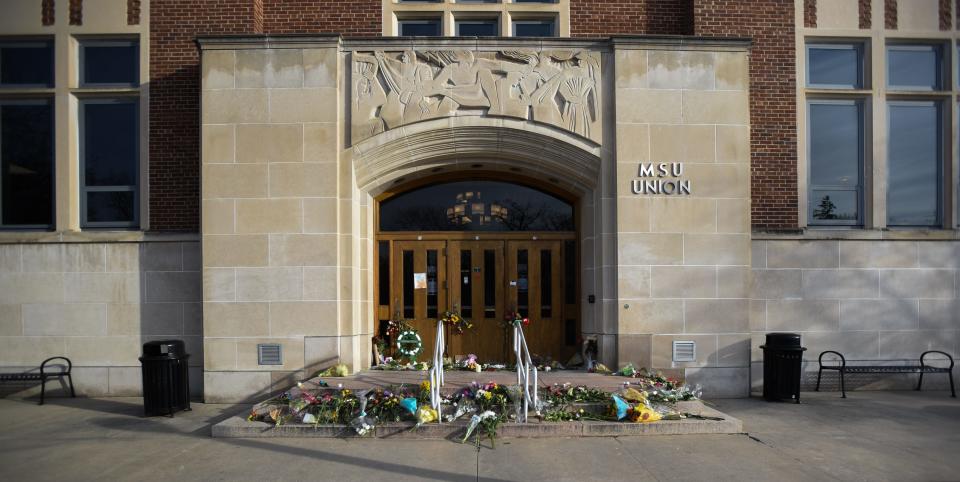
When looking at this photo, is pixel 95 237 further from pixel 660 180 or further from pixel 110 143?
pixel 660 180

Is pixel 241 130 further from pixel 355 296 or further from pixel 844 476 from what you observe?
pixel 844 476

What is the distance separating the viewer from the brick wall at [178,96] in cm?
1045

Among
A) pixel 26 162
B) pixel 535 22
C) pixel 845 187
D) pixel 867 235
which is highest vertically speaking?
pixel 535 22

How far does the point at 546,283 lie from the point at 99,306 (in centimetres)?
763

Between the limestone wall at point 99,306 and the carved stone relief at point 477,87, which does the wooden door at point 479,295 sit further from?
the limestone wall at point 99,306

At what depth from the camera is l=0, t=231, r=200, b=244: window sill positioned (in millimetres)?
10258

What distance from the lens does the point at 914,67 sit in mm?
11055

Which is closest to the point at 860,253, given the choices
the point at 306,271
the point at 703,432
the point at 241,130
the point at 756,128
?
the point at 756,128

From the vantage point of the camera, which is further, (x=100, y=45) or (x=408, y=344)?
(x=100, y=45)

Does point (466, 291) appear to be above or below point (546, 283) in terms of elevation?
below

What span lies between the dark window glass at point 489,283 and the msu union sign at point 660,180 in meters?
2.75

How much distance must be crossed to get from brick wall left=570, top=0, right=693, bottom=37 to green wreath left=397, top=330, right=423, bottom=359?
19.8ft

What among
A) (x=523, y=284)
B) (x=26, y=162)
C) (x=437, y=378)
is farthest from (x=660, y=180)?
(x=26, y=162)

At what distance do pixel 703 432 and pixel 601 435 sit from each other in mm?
1293
